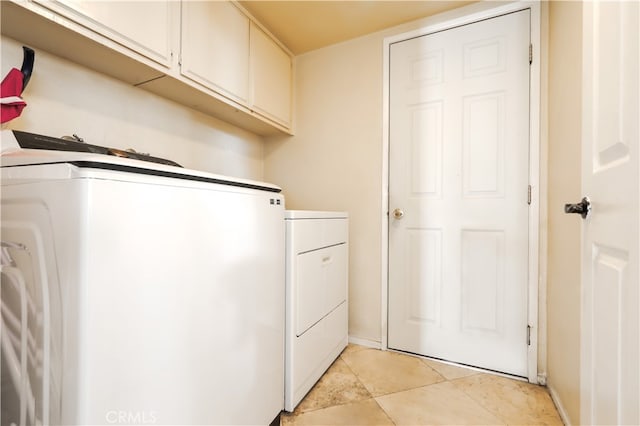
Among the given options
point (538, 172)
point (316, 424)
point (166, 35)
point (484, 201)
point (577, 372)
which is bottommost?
point (316, 424)

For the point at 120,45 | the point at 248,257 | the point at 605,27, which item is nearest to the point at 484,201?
the point at 605,27

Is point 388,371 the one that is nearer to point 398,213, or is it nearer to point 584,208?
point 398,213

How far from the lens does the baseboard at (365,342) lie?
1949 millimetres

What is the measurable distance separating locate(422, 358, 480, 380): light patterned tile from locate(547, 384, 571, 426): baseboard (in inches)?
13.0

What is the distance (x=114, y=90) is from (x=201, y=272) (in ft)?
3.73

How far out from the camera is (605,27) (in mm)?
747

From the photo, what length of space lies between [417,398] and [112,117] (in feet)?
6.46

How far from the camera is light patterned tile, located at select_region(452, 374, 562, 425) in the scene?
127 cm

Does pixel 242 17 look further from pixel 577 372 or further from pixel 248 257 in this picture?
pixel 577 372

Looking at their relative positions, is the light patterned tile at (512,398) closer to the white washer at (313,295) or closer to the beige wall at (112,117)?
the white washer at (313,295)

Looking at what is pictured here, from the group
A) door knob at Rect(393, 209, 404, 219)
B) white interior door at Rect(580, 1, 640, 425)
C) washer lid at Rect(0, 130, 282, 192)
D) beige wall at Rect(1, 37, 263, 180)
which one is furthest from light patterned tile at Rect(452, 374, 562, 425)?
beige wall at Rect(1, 37, 263, 180)

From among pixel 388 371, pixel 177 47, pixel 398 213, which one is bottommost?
pixel 388 371

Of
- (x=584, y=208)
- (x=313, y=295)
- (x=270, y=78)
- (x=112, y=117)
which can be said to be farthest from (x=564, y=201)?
(x=112, y=117)

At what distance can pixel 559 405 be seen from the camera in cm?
130
